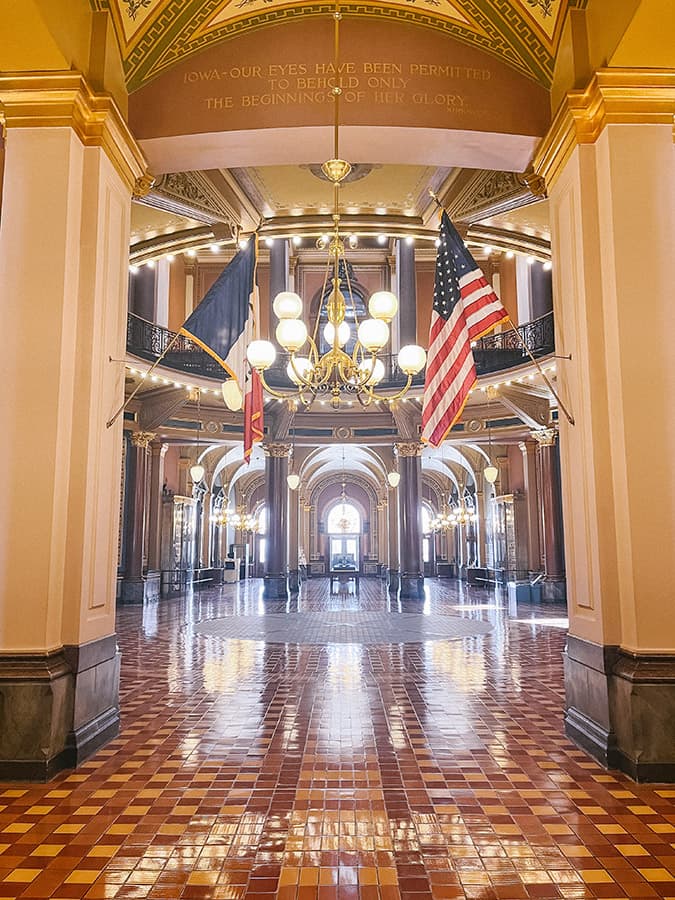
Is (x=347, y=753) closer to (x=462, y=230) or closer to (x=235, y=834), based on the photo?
(x=235, y=834)

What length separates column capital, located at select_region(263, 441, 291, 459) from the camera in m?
17.6

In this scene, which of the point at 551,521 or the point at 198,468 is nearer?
the point at 198,468

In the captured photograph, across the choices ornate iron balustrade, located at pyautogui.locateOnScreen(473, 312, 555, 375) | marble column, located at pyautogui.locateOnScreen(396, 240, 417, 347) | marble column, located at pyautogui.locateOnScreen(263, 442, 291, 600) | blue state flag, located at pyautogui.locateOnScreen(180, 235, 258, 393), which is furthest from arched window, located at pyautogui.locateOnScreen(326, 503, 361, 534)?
blue state flag, located at pyautogui.locateOnScreen(180, 235, 258, 393)

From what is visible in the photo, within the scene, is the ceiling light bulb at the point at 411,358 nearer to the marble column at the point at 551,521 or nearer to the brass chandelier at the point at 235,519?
the marble column at the point at 551,521

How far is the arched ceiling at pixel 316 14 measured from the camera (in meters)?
4.90

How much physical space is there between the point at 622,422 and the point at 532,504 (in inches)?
565

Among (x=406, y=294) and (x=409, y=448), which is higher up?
(x=406, y=294)

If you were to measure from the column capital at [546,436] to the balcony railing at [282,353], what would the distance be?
225 centimetres

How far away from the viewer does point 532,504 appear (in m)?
17.8

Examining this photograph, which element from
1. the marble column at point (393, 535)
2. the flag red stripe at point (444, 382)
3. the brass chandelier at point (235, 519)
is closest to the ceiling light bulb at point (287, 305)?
the flag red stripe at point (444, 382)

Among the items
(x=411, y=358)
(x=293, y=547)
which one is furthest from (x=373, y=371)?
(x=293, y=547)

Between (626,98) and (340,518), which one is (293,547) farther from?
(626,98)

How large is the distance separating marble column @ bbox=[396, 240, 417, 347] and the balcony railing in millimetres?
705

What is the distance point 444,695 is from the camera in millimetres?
5957
